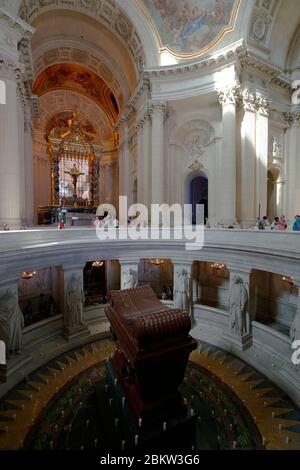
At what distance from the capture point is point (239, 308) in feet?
27.5

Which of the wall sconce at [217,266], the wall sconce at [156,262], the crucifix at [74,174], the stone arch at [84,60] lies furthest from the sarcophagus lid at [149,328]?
the crucifix at [74,174]

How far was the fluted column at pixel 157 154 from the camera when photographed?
1318cm

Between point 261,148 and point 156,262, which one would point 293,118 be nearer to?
point 261,148

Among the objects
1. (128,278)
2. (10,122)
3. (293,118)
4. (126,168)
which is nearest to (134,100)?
(126,168)

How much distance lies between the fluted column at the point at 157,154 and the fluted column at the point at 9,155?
6474mm

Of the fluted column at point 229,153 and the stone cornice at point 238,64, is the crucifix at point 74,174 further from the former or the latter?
the fluted column at point 229,153

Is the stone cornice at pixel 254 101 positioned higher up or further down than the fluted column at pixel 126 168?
higher up

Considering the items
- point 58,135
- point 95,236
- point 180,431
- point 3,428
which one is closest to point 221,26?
point 95,236

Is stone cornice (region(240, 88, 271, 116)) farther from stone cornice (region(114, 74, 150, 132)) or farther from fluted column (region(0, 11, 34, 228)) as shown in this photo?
fluted column (region(0, 11, 34, 228))

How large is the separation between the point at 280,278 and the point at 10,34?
44.7ft

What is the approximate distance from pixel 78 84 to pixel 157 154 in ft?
38.5

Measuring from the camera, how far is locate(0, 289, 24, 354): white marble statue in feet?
21.9
